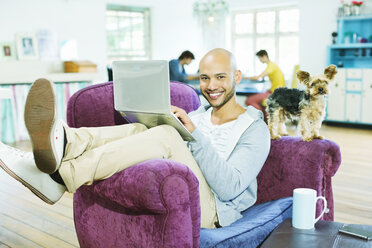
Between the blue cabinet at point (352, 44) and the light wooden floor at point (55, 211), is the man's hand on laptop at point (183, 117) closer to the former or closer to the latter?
the light wooden floor at point (55, 211)

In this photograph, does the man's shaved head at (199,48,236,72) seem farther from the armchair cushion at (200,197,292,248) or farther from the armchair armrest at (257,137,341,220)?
the armchair cushion at (200,197,292,248)

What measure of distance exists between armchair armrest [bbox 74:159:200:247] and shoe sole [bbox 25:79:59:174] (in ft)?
0.72

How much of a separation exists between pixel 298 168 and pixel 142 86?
81cm

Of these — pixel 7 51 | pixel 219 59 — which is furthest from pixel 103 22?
pixel 219 59

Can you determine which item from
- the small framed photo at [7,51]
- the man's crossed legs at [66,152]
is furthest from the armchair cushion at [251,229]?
the small framed photo at [7,51]

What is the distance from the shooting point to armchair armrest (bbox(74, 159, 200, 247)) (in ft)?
4.06

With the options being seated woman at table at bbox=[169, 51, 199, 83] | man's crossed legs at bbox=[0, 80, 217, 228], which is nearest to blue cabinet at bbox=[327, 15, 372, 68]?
seated woman at table at bbox=[169, 51, 199, 83]

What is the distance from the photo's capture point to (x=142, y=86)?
57.9 inches

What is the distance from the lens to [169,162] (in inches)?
51.0

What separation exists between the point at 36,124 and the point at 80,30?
583 centimetres

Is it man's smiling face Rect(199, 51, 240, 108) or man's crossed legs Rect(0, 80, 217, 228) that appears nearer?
man's crossed legs Rect(0, 80, 217, 228)

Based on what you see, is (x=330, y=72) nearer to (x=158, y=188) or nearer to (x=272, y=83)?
(x=158, y=188)

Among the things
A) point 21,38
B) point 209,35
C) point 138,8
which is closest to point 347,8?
point 209,35

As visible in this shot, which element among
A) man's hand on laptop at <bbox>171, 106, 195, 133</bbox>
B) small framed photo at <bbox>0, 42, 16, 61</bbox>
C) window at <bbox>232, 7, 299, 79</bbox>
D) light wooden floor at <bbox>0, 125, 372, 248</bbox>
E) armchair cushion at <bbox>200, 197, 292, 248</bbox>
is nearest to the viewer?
armchair cushion at <bbox>200, 197, 292, 248</bbox>
